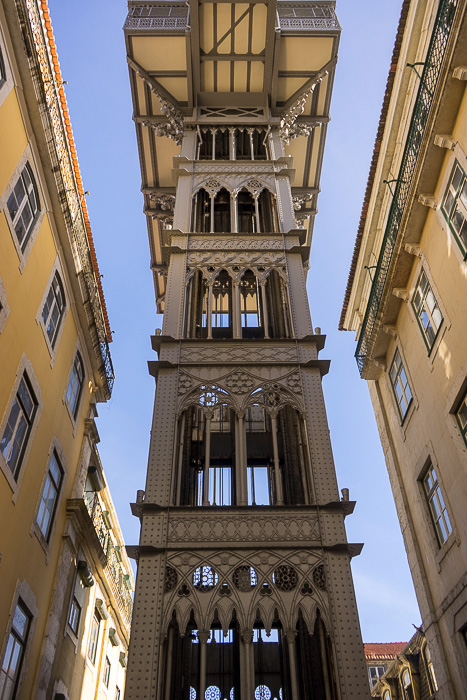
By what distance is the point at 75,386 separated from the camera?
16.4m

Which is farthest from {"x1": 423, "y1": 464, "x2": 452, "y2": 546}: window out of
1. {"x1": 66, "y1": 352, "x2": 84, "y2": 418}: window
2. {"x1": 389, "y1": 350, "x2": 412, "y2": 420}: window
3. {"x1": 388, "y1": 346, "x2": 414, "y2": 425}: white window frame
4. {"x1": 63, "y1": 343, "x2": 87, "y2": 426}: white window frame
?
{"x1": 66, "y1": 352, "x2": 84, "y2": 418}: window

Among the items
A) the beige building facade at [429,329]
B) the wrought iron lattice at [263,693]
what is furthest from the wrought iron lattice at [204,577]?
the beige building facade at [429,329]

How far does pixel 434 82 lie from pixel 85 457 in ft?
41.2

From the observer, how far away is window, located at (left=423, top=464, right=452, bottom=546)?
12.0m

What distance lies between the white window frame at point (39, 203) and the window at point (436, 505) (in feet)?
30.8

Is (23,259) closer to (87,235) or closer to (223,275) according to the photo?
(87,235)

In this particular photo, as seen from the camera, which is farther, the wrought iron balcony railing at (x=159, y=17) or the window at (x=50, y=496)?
the wrought iron balcony railing at (x=159, y=17)

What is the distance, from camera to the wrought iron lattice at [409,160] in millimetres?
10969

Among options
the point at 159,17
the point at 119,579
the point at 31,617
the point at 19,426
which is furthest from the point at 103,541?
the point at 159,17

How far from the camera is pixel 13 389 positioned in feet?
36.8

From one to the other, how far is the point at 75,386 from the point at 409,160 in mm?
10038

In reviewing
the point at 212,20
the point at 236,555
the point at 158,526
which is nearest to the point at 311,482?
the point at 236,555

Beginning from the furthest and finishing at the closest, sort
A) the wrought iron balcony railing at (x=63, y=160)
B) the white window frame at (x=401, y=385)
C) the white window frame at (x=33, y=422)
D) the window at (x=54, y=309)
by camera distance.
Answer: the white window frame at (x=401, y=385)
the window at (x=54, y=309)
the wrought iron balcony railing at (x=63, y=160)
the white window frame at (x=33, y=422)

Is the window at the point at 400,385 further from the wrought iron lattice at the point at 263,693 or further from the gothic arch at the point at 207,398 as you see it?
the wrought iron lattice at the point at 263,693
